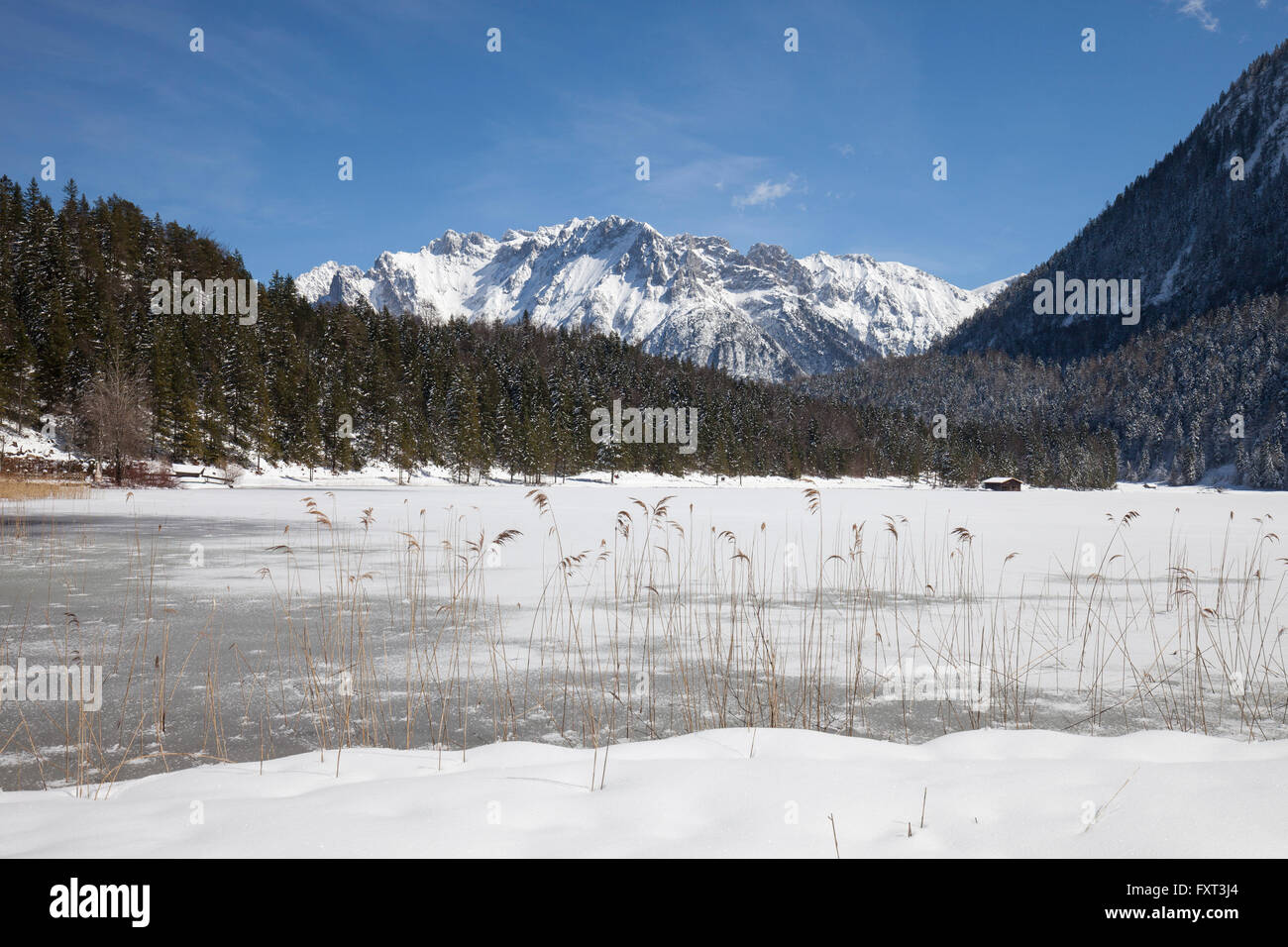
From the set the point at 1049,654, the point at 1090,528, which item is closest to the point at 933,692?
the point at 1049,654

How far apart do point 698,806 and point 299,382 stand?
6461 cm

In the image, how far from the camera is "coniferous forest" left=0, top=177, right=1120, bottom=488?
154 feet

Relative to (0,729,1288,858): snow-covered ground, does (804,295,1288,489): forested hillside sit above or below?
above

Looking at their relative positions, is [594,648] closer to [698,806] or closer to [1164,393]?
[698,806]

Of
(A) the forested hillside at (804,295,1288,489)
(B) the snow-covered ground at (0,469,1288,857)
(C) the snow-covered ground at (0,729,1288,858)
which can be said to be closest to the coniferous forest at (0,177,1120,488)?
(A) the forested hillside at (804,295,1288,489)

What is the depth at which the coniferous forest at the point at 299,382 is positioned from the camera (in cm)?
4688

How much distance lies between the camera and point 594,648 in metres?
6.12

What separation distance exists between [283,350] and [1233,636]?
71640 millimetres

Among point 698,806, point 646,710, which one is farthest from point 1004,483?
point 698,806

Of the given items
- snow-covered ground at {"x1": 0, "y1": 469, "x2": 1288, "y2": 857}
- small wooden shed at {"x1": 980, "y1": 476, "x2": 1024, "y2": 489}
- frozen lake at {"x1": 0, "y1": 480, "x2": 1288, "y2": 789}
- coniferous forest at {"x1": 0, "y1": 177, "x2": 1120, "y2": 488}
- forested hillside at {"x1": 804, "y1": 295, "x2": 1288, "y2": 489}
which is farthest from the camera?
forested hillside at {"x1": 804, "y1": 295, "x2": 1288, "y2": 489}

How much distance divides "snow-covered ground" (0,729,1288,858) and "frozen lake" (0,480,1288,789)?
752 millimetres

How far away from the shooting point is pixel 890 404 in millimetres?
169750

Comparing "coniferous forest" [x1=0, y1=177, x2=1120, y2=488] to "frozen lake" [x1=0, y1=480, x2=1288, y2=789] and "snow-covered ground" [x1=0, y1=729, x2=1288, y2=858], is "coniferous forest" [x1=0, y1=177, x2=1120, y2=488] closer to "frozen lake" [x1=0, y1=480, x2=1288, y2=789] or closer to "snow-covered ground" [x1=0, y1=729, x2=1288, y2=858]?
"frozen lake" [x1=0, y1=480, x2=1288, y2=789]
